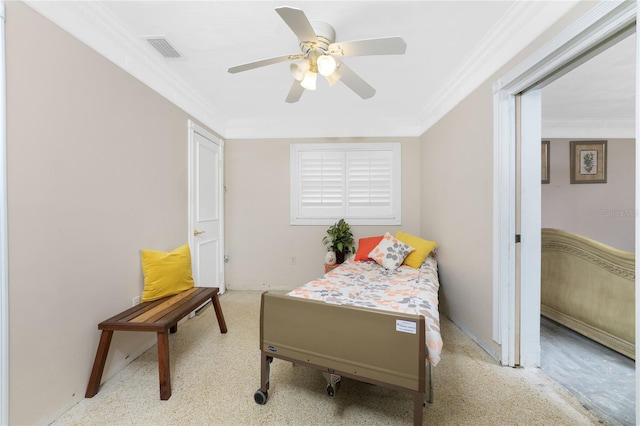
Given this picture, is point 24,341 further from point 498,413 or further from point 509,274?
point 509,274

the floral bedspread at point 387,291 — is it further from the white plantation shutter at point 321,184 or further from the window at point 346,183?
the white plantation shutter at point 321,184

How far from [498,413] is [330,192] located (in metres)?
2.87

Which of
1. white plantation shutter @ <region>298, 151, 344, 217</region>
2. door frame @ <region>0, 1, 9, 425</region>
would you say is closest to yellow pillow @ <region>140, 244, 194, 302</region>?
Answer: door frame @ <region>0, 1, 9, 425</region>

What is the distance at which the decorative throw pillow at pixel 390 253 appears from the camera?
2.83m

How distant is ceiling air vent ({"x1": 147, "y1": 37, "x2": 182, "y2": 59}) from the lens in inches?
77.5

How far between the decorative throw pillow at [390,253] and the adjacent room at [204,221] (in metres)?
0.03

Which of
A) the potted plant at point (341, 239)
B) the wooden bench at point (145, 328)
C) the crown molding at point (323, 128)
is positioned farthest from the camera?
the crown molding at point (323, 128)

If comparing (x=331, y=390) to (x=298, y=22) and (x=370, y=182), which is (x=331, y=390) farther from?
(x=370, y=182)

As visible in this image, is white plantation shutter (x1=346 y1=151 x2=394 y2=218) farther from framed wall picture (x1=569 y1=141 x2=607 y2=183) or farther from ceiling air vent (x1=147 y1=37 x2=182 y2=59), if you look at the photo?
framed wall picture (x1=569 y1=141 x2=607 y2=183)

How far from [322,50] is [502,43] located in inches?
52.9

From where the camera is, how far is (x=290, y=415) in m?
1.54

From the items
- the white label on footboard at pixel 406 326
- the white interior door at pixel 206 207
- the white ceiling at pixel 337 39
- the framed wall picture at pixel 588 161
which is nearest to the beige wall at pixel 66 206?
the white ceiling at pixel 337 39

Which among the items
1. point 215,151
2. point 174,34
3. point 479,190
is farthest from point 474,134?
point 215,151

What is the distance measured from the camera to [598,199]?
389cm
